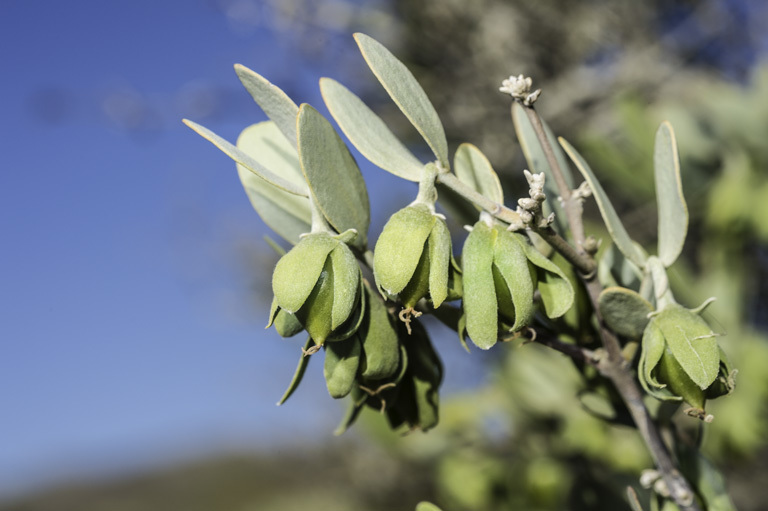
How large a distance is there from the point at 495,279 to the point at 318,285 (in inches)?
3.8

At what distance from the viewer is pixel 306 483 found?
3461 mm

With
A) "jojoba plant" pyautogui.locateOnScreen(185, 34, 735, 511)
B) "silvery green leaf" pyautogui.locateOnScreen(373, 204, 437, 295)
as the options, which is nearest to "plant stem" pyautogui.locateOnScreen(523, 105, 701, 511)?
"jojoba plant" pyautogui.locateOnScreen(185, 34, 735, 511)

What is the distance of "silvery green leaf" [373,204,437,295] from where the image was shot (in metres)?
0.36

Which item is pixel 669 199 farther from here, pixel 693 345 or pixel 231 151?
pixel 231 151

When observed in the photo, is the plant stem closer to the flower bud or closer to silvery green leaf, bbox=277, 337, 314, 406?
the flower bud

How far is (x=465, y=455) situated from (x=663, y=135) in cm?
101

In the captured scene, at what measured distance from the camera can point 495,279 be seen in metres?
0.39

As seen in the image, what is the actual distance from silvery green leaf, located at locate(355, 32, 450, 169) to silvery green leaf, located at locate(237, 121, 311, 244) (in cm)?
11

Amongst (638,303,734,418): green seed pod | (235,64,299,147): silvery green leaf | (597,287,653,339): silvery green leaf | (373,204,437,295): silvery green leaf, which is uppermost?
(235,64,299,147): silvery green leaf

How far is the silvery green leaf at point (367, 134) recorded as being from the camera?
42 centimetres

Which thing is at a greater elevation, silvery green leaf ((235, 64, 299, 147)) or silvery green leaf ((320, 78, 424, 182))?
silvery green leaf ((235, 64, 299, 147))

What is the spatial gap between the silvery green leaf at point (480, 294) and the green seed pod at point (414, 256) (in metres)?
0.01

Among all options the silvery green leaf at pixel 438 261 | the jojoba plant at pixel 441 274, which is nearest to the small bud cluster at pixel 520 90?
the jojoba plant at pixel 441 274

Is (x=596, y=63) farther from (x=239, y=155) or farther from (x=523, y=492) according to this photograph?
(x=239, y=155)
